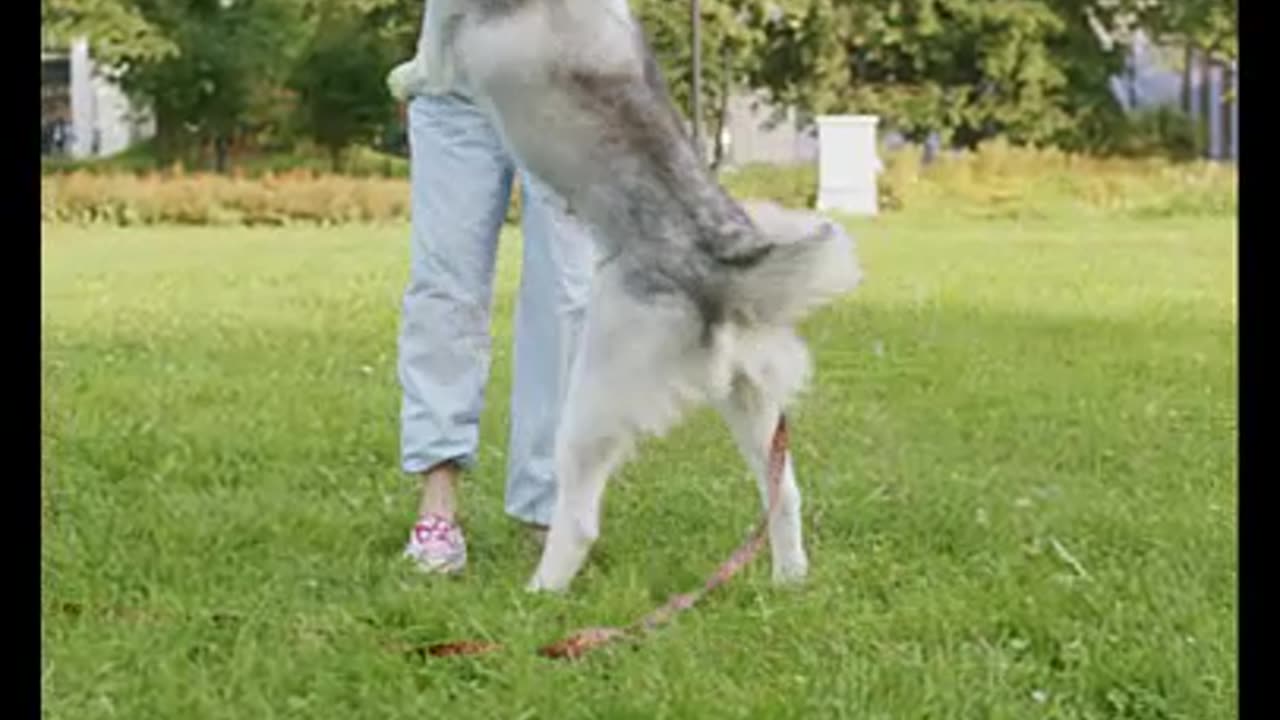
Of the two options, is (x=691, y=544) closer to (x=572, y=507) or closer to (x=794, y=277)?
(x=572, y=507)

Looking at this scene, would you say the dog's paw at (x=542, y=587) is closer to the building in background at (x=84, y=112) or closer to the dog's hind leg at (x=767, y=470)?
the dog's hind leg at (x=767, y=470)

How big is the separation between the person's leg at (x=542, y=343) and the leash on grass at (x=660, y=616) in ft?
1.56

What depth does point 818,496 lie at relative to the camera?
4.74 meters

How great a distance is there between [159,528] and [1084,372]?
386cm

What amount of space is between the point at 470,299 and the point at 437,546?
1.72ft

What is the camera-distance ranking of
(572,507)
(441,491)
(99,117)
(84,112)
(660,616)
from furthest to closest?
(99,117) → (84,112) → (441,491) → (572,507) → (660,616)

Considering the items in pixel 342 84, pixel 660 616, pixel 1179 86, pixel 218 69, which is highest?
pixel 218 69

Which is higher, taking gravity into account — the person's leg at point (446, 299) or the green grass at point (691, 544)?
the person's leg at point (446, 299)

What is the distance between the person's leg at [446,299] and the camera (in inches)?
157

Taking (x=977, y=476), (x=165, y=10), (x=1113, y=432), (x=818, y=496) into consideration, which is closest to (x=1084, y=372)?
(x=1113, y=432)

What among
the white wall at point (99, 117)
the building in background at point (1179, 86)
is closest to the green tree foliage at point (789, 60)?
the building in background at point (1179, 86)

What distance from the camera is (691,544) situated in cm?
420

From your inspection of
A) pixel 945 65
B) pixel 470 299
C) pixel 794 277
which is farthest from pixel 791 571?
pixel 945 65

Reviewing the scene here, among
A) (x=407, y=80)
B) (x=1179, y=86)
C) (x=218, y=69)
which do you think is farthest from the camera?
(x=1179, y=86)
